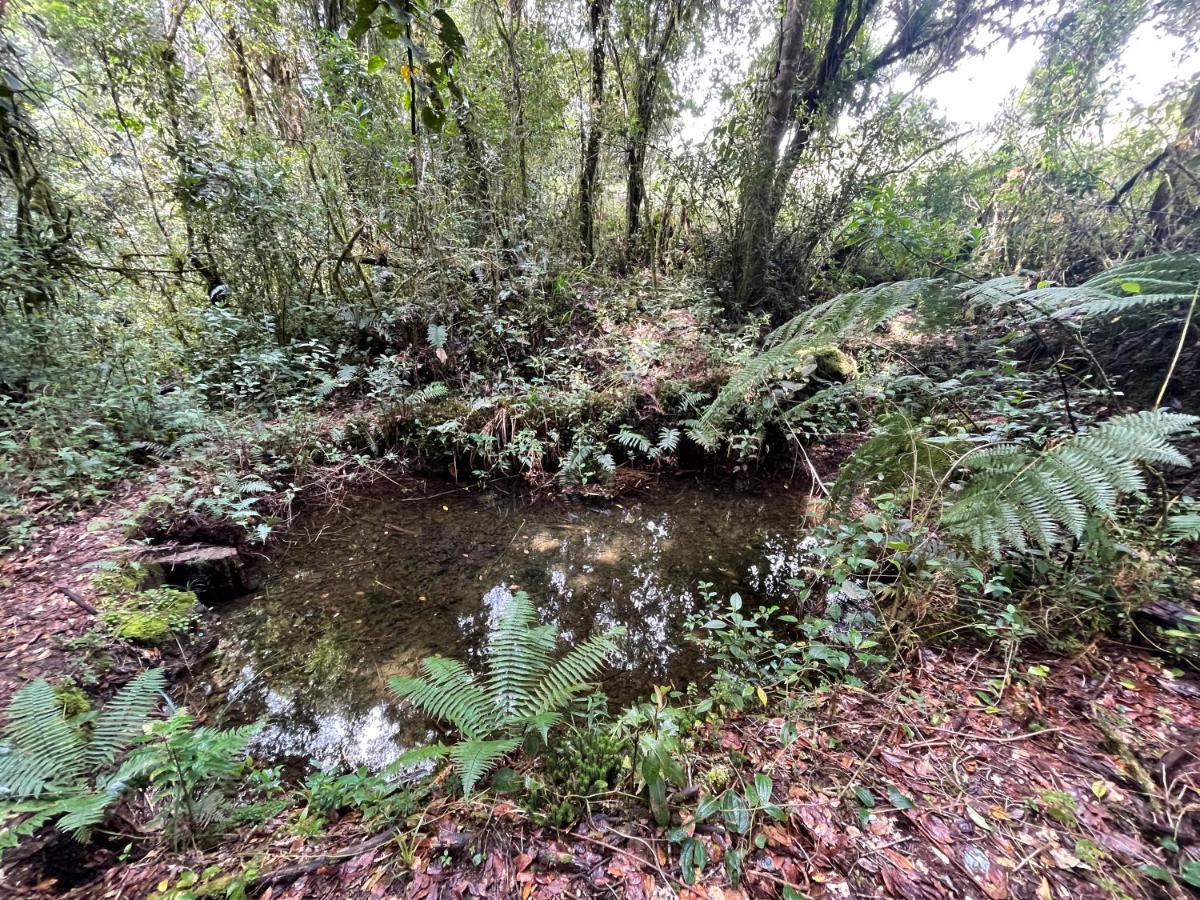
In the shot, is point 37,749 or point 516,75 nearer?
point 37,749

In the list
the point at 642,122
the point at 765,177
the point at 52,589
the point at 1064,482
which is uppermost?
the point at 642,122

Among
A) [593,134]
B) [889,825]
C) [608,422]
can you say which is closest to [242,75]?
[593,134]

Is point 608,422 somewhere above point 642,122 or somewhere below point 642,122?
below

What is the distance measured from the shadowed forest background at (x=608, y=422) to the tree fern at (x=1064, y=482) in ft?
0.05

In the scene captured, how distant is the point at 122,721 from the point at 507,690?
1.31m

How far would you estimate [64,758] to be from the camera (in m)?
1.40

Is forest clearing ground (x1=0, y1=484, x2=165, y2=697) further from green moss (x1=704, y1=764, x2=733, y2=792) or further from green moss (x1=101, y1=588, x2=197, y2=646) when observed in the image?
green moss (x1=704, y1=764, x2=733, y2=792)

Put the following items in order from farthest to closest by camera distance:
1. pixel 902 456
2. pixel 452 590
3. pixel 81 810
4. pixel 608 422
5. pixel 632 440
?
1. pixel 608 422
2. pixel 632 440
3. pixel 452 590
4. pixel 902 456
5. pixel 81 810

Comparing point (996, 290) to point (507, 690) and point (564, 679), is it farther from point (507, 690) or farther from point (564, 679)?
point (507, 690)

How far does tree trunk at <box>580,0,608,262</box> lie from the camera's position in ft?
20.7

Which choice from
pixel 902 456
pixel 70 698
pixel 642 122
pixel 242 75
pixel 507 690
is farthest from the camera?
pixel 642 122

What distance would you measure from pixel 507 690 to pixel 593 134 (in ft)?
24.5

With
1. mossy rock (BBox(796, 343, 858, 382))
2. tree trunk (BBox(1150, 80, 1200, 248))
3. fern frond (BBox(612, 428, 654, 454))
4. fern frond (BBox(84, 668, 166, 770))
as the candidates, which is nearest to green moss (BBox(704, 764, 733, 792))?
fern frond (BBox(84, 668, 166, 770))

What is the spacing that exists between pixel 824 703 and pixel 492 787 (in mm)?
1285
